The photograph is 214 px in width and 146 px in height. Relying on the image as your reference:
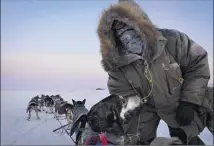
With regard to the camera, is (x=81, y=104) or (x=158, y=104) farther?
(x=81, y=104)

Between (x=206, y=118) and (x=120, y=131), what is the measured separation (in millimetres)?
486

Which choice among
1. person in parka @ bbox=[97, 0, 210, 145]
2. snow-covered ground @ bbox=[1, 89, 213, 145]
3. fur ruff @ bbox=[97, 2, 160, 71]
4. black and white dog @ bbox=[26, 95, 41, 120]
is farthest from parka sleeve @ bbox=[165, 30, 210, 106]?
black and white dog @ bbox=[26, 95, 41, 120]

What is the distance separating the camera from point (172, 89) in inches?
65.7

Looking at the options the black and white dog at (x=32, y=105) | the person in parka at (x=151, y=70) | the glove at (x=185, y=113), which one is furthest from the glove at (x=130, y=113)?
the black and white dog at (x=32, y=105)

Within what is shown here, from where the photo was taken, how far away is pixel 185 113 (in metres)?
1.58

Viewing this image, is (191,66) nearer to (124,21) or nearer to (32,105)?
(124,21)

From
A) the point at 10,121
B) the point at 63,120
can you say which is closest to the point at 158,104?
the point at 63,120

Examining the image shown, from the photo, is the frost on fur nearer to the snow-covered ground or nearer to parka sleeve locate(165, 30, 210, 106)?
parka sleeve locate(165, 30, 210, 106)

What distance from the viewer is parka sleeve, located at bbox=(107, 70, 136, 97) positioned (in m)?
1.74

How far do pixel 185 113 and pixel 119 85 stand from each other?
386 millimetres

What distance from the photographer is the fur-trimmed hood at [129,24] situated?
1.67 meters

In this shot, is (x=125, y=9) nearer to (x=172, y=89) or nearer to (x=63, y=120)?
(x=172, y=89)

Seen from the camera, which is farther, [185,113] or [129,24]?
[129,24]

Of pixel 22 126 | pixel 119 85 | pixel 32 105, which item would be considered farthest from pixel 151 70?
pixel 32 105
